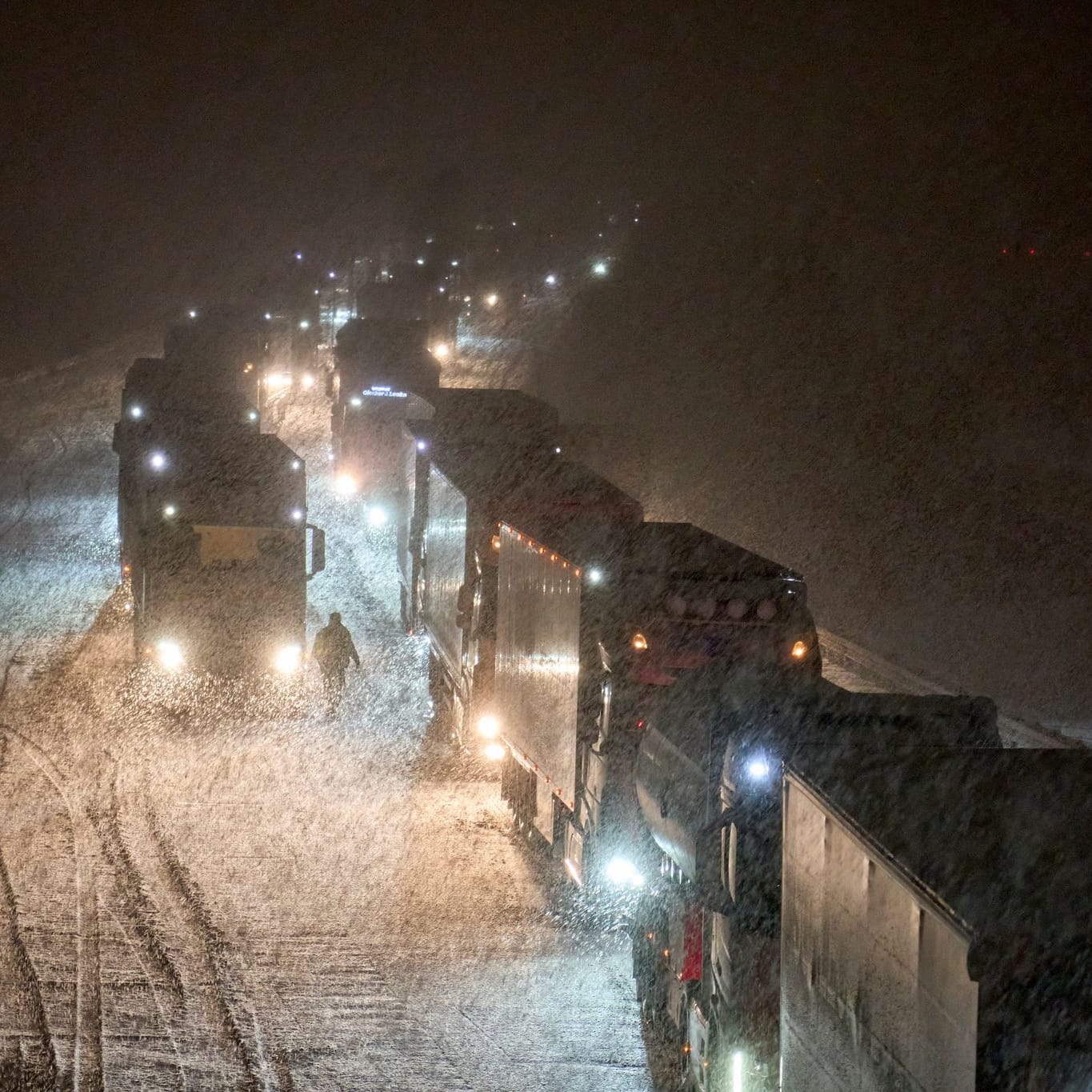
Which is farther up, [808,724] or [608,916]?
[808,724]

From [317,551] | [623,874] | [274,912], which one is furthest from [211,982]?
[317,551]

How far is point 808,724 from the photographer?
7996mm

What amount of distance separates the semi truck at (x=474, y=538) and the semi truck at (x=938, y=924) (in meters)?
8.28

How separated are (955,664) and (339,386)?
63.3ft

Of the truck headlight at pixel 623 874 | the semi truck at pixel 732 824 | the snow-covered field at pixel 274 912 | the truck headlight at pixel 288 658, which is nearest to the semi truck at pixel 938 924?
the semi truck at pixel 732 824

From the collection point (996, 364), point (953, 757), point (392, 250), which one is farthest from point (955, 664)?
point (392, 250)

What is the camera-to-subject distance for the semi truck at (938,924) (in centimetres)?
389

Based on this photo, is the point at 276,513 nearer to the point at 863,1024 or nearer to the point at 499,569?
the point at 499,569

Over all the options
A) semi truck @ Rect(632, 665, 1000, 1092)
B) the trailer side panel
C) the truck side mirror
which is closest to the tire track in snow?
semi truck @ Rect(632, 665, 1000, 1092)

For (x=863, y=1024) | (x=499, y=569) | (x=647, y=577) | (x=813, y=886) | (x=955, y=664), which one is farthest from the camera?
(x=955, y=664)

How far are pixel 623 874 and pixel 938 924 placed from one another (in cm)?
653

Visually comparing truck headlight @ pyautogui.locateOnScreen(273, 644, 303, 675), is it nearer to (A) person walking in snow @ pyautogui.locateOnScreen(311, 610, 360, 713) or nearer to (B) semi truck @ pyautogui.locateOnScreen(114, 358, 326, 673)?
(B) semi truck @ pyautogui.locateOnScreen(114, 358, 326, 673)

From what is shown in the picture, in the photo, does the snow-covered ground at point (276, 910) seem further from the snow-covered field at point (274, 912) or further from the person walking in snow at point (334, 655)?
the person walking in snow at point (334, 655)

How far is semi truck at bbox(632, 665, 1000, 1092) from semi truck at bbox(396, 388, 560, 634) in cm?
1066
